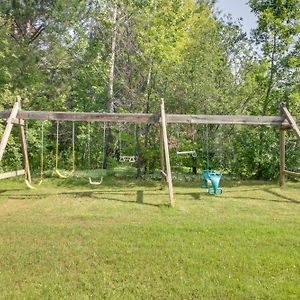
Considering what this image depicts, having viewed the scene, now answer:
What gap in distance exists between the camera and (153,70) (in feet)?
34.6

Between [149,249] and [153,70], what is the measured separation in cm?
749

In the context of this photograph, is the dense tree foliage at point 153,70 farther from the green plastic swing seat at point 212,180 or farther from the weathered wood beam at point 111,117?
the green plastic swing seat at point 212,180

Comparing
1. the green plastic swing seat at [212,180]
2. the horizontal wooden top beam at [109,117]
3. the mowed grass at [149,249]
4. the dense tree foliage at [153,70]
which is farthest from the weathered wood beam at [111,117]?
the dense tree foliage at [153,70]

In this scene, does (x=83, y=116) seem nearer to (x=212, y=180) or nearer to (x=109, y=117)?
(x=109, y=117)

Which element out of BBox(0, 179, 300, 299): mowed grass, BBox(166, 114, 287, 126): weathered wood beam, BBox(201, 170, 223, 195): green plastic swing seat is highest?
BBox(166, 114, 287, 126): weathered wood beam

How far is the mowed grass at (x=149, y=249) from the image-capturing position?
323cm

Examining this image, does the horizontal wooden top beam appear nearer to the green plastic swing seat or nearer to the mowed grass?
the green plastic swing seat

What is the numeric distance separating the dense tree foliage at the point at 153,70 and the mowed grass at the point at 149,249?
13.9ft

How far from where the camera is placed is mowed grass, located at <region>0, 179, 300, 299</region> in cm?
323

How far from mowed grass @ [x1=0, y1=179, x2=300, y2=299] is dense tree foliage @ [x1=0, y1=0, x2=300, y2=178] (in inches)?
166

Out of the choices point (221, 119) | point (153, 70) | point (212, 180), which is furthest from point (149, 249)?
point (153, 70)

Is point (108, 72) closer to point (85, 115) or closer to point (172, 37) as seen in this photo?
point (172, 37)

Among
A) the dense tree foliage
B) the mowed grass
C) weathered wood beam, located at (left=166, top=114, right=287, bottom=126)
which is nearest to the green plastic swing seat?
the mowed grass

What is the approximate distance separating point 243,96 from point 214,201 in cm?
590
